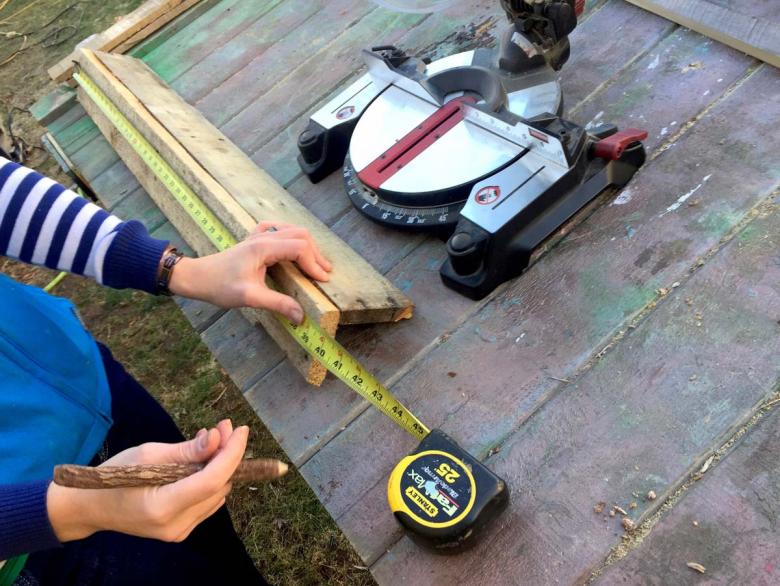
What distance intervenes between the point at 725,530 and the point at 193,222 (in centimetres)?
160

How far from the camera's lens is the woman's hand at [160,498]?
1.10 m

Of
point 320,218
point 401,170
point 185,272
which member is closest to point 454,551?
point 185,272

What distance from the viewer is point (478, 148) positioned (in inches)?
69.9

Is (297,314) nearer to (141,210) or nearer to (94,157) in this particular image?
(141,210)

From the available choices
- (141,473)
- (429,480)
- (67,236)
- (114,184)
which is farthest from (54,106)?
(429,480)

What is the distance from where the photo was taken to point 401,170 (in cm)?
183

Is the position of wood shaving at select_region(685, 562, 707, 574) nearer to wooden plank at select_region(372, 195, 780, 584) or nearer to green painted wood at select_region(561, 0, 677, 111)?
wooden plank at select_region(372, 195, 780, 584)

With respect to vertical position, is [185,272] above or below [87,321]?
above

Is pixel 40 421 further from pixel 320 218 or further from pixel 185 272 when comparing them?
pixel 320 218

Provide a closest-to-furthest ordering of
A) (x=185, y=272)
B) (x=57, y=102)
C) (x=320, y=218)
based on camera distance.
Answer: (x=185, y=272), (x=320, y=218), (x=57, y=102)

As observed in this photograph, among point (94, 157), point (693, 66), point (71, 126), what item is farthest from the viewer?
point (71, 126)

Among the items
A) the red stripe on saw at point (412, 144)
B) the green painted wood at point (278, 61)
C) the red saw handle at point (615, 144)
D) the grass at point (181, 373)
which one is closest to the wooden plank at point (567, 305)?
the red saw handle at point (615, 144)

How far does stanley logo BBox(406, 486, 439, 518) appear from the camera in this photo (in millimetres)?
1260

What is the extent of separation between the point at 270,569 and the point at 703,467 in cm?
236
